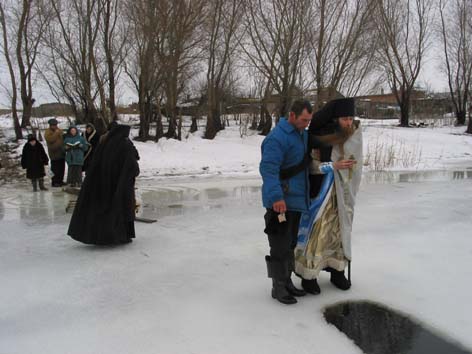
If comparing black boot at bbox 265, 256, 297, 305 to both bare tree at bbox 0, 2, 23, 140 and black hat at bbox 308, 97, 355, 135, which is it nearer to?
black hat at bbox 308, 97, 355, 135

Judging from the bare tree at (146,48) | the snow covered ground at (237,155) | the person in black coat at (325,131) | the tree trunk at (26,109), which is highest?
the bare tree at (146,48)

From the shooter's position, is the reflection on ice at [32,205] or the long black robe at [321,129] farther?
the reflection on ice at [32,205]

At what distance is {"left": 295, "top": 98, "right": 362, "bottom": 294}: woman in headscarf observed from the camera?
3.53 meters

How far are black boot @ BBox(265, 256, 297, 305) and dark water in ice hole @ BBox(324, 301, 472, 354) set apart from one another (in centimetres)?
30

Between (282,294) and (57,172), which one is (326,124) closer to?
(282,294)

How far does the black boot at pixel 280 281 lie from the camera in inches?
137

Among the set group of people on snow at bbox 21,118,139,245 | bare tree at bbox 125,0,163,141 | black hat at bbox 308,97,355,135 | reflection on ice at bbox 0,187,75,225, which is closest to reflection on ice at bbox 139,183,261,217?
reflection on ice at bbox 0,187,75,225

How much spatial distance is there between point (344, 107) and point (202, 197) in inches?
206

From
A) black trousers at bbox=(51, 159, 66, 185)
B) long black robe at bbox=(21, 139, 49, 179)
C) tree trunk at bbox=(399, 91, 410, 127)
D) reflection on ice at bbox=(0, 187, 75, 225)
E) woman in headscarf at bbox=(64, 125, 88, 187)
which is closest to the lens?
reflection on ice at bbox=(0, 187, 75, 225)

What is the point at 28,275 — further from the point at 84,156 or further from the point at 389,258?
the point at 84,156

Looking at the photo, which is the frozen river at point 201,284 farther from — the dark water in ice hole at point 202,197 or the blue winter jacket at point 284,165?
the blue winter jacket at point 284,165

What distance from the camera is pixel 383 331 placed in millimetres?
3094

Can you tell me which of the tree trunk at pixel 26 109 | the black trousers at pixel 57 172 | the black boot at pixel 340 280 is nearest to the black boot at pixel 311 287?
the black boot at pixel 340 280

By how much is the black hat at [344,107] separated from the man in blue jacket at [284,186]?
25cm
